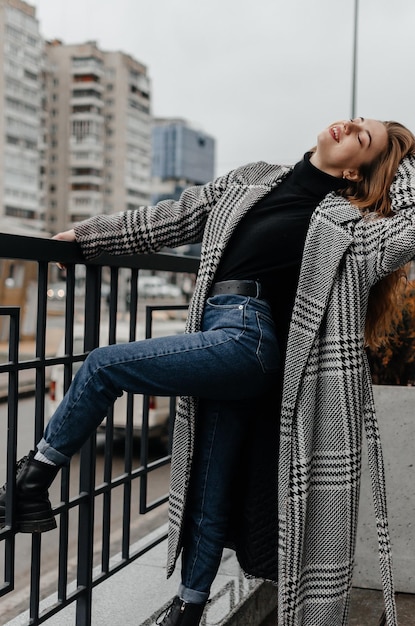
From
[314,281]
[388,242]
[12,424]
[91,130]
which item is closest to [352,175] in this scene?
[388,242]

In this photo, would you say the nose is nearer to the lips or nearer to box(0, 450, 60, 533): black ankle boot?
the lips

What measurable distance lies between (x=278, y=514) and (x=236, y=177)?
1072mm

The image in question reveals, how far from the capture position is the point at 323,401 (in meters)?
2.35

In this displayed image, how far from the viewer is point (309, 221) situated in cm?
239

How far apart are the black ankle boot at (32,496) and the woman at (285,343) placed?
1.6 inches

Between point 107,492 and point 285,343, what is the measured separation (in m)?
0.86

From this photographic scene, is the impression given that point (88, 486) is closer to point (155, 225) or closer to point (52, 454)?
point (52, 454)

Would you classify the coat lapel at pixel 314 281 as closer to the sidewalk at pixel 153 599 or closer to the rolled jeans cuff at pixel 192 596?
the rolled jeans cuff at pixel 192 596

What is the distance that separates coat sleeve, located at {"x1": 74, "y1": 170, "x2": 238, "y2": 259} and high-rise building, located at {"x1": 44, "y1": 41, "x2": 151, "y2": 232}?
11122cm

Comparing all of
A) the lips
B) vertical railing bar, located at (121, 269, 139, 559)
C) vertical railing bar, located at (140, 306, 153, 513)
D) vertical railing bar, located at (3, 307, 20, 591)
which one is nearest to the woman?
the lips

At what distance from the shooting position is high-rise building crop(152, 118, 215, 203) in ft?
425

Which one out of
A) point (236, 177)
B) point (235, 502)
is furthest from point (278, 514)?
point (236, 177)

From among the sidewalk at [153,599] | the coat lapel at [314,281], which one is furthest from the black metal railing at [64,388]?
the coat lapel at [314,281]

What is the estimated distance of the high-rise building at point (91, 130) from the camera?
372ft
